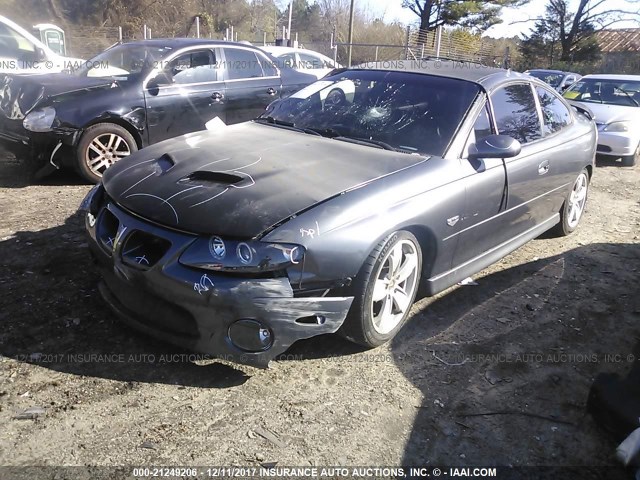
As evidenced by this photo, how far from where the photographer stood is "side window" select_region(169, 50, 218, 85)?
651 centimetres

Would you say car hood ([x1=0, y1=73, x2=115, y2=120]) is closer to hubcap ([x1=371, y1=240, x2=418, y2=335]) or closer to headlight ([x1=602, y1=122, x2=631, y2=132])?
hubcap ([x1=371, y1=240, x2=418, y2=335])

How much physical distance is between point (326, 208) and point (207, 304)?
0.75 m

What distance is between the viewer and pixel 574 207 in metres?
5.48

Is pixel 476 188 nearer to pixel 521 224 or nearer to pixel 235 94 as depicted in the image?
pixel 521 224

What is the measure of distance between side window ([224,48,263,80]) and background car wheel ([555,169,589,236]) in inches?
166

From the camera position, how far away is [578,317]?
3.86 m

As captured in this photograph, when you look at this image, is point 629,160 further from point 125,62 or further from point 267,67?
point 125,62

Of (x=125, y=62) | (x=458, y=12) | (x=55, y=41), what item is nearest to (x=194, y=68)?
(x=125, y=62)

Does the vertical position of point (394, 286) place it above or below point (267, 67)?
below

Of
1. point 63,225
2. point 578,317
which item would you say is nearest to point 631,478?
point 578,317

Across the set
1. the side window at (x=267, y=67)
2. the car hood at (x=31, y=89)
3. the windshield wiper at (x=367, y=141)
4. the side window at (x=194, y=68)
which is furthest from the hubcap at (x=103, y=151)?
the windshield wiper at (x=367, y=141)

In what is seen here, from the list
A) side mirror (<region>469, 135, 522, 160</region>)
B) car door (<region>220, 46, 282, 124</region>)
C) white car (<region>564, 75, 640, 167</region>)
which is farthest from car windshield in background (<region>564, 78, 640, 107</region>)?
side mirror (<region>469, 135, 522, 160</region>)

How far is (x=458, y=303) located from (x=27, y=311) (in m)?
2.81

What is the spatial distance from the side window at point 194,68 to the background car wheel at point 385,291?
14.5 ft
